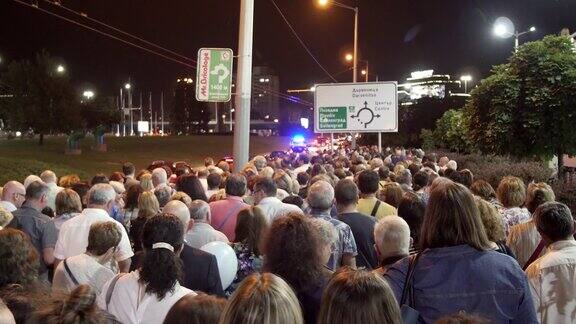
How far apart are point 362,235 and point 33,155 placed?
140 ft

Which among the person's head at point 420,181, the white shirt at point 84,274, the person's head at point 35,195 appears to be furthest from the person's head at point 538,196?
the person's head at point 35,195

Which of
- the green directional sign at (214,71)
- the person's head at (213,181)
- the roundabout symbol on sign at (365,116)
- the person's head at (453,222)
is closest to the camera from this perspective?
the person's head at (453,222)

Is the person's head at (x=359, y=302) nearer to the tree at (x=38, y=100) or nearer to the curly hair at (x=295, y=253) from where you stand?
the curly hair at (x=295, y=253)

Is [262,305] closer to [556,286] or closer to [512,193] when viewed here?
[556,286]

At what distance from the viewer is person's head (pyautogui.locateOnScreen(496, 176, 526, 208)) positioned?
7.14 m

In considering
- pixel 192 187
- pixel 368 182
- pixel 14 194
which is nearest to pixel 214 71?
pixel 192 187

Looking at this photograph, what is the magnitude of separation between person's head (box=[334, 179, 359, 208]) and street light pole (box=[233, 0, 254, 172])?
657cm

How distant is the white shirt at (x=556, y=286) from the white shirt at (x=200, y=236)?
9.35 ft

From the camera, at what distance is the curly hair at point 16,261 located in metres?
4.24

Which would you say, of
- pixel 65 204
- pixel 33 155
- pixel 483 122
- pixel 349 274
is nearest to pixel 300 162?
pixel 483 122

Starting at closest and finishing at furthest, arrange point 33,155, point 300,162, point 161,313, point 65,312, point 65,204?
point 65,312 < point 161,313 < point 65,204 < point 300,162 < point 33,155

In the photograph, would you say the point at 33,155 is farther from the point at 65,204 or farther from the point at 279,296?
the point at 279,296

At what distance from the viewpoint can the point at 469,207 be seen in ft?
12.8

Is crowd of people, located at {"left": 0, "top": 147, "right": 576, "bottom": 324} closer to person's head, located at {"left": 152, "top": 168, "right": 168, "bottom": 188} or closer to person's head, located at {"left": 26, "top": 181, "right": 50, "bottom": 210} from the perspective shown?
person's head, located at {"left": 26, "top": 181, "right": 50, "bottom": 210}
